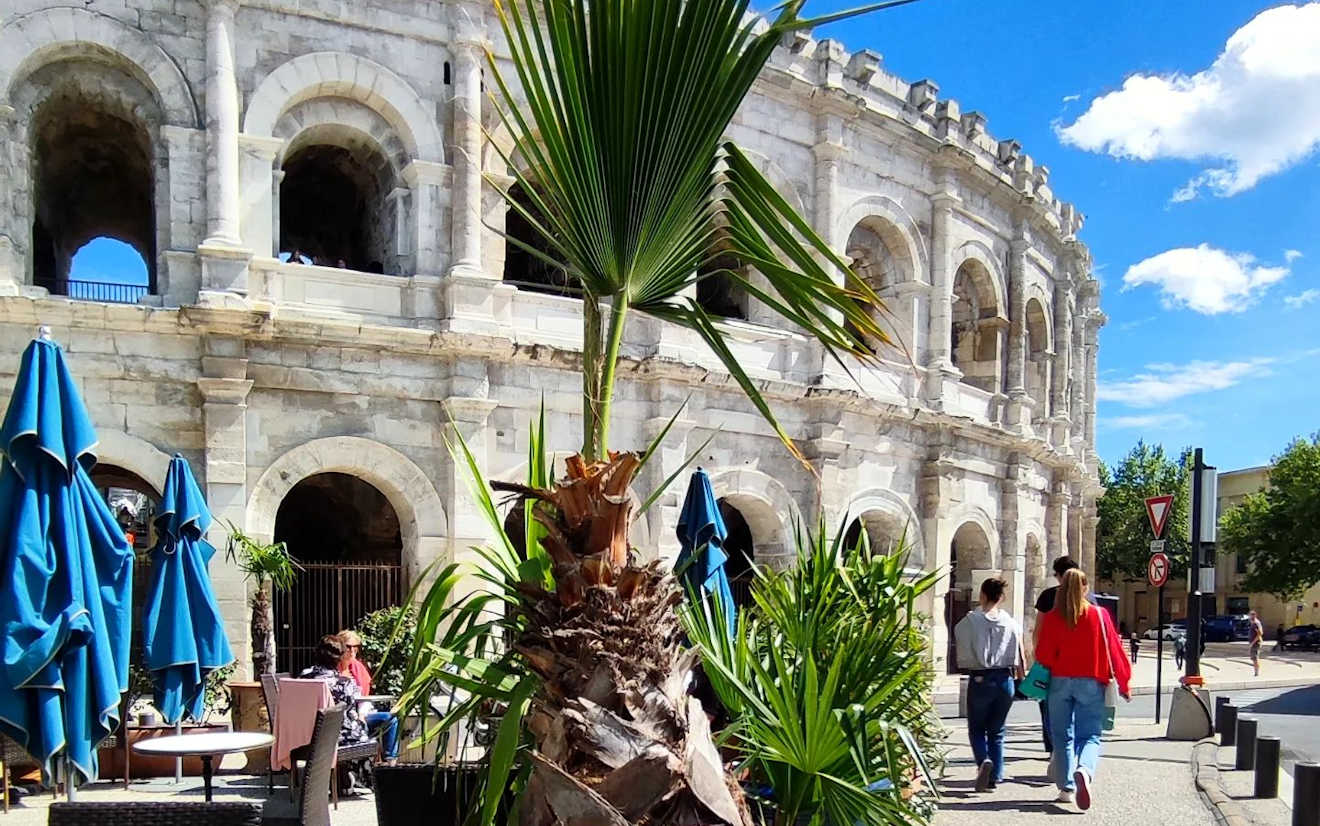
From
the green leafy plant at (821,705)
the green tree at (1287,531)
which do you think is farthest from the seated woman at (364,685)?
the green tree at (1287,531)

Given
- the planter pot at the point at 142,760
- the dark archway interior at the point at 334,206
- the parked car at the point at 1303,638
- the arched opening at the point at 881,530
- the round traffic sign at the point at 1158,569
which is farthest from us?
the parked car at the point at 1303,638

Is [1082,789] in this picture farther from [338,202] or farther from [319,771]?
[338,202]

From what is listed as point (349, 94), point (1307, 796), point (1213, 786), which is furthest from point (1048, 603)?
point (349, 94)

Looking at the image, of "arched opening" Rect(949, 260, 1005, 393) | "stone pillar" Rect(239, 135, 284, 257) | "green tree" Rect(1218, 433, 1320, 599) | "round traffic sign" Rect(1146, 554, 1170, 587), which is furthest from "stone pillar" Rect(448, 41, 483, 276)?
"green tree" Rect(1218, 433, 1320, 599)

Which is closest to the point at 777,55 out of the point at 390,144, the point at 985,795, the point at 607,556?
the point at 390,144

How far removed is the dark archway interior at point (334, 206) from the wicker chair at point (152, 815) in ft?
32.7

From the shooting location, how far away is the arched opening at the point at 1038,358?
21.0 metres

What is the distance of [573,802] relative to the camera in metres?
2.42

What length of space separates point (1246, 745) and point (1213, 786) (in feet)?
3.52

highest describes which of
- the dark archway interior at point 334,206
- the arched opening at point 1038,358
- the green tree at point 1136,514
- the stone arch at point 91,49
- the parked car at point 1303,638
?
the stone arch at point 91,49

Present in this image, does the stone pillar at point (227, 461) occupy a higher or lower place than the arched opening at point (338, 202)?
lower

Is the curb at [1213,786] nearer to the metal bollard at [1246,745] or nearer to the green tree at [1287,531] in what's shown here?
the metal bollard at [1246,745]

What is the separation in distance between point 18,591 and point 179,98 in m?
7.53

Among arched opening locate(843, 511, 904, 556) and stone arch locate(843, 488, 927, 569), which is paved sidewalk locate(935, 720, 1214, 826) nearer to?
stone arch locate(843, 488, 927, 569)
